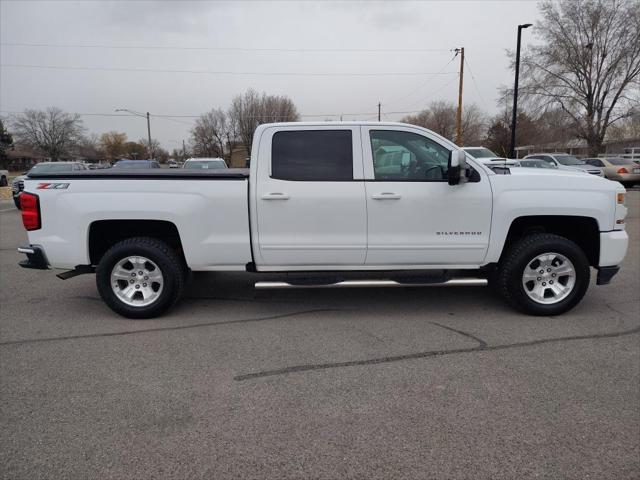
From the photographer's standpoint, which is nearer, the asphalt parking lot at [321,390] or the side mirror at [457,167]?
the asphalt parking lot at [321,390]

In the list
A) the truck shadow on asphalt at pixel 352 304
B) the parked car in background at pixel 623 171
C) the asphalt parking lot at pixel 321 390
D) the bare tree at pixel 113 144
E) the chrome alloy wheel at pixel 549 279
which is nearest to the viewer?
the asphalt parking lot at pixel 321 390

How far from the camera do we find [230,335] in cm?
441

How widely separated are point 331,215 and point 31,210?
297 centimetres

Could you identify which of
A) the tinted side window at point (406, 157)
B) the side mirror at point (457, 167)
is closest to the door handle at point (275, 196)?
the tinted side window at point (406, 157)

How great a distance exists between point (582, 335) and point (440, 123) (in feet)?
231

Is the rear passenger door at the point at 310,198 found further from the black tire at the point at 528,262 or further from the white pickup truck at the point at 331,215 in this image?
the black tire at the point at 528,262

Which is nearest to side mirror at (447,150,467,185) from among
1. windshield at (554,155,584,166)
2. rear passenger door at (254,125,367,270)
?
rear passenger door at (254,125,367,270)

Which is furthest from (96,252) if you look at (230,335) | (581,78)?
(581,78)

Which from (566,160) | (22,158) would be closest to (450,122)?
(566,160)

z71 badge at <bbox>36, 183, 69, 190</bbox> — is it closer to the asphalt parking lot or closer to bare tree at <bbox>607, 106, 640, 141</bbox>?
the asphalt parking lot

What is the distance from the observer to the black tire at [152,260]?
4699 millimetres

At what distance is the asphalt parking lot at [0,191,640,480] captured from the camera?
2.57 metres

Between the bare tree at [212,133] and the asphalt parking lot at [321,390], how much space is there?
2431 inches

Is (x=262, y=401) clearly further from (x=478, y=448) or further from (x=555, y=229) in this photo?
(x=555, y=229)
